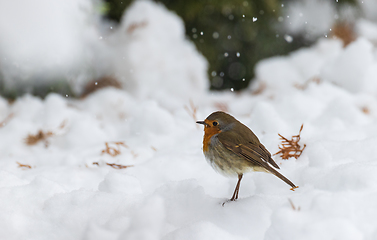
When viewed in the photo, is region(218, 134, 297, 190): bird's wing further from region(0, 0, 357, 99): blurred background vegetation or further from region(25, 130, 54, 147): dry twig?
region(0, 0, 357, 99): blurred background vegetation

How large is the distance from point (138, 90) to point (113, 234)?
219cm

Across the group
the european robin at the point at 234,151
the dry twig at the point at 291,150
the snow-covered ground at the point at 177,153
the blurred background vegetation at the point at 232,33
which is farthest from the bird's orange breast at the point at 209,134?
the blurred background vegetation at the point at 232,33

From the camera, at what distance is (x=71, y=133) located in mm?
2428

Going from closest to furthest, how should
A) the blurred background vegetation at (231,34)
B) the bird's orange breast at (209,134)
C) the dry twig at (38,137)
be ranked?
the bird's orange breast at (209,134), the dry twig at (38,137), the blurred background vegetation at (231,34)

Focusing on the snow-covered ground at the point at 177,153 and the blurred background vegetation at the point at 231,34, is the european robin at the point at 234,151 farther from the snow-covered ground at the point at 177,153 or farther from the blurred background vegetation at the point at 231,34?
the blurred background vegetation at the point at 231,34

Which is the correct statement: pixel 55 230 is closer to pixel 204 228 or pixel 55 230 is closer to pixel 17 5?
pixel 204 228

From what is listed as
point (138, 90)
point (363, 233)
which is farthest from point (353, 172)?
point (138, 90)

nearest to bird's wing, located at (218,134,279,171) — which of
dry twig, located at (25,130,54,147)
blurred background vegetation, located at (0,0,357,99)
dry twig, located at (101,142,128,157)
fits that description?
dry twig, located at (101,142,128,157)

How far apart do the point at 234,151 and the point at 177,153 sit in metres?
0.68

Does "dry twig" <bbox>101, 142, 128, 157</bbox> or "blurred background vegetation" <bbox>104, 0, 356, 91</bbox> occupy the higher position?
"blurred background vegetation" <bbox>104, 0, 356, 91</bbox>

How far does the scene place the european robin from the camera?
1.26 meters

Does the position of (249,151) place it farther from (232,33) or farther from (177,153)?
(232,33)

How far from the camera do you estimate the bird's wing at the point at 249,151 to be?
1.24 meters

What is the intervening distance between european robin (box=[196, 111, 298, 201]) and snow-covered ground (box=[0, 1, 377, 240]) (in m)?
0.11
